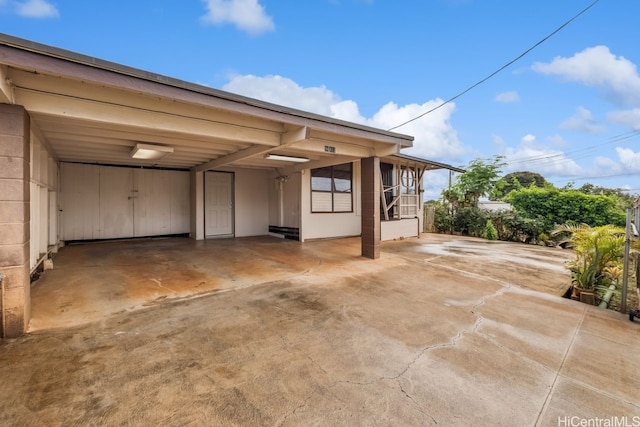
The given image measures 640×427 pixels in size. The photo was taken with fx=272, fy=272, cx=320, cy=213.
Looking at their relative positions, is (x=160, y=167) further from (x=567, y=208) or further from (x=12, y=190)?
(x=567, y=208)

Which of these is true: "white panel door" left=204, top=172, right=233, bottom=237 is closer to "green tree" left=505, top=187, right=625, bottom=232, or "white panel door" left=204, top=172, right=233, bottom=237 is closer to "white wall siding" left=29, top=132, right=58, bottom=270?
"white wall siding" left=29, top=132, right=58, bottom=270

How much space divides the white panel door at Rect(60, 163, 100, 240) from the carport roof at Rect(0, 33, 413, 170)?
165 centimetres

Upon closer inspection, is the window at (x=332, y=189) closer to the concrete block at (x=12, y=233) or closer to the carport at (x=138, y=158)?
the carport at (x=138, y=158)

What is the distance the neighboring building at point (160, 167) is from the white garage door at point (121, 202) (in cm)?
3

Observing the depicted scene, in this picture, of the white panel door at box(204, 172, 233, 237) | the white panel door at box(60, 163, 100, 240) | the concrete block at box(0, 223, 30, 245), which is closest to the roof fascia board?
the concrete block at box(0, 223, 30, 245)

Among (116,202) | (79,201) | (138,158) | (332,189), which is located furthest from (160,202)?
(332,189)

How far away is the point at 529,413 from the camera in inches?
63.1

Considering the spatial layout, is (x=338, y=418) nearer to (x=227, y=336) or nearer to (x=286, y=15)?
(x=227, y=336)

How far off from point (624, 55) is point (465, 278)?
454 inches

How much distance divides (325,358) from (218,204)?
319 inches

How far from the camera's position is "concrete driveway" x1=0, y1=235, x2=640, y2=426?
1596mm

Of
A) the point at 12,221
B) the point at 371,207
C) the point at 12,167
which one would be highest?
the point at 12,167

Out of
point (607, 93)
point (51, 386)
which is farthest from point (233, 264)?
point (607, 93)

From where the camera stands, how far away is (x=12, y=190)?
8.08 feet
